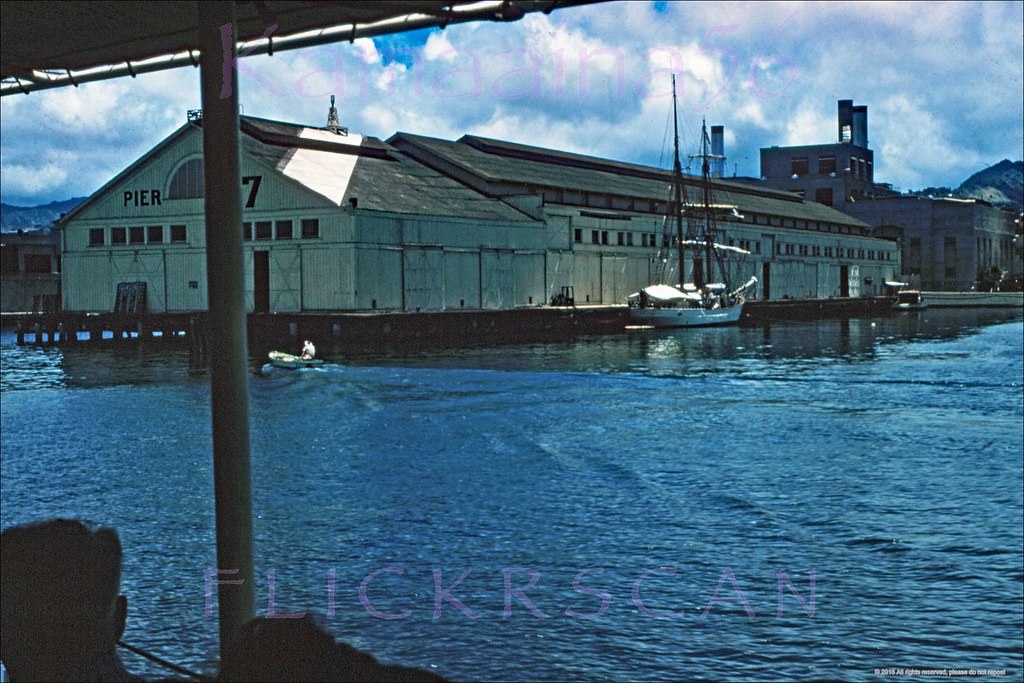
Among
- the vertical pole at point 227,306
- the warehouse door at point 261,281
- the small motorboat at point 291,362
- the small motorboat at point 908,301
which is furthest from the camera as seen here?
the small motorboat at point 908,301

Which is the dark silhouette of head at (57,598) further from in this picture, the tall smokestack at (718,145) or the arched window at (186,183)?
the tall smokestack at (718,145)

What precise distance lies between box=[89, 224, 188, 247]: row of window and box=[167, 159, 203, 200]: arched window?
7.42 ft

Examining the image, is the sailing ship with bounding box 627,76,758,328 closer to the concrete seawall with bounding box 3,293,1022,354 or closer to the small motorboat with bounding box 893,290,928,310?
the concrete seawall with bounding box 3,293,1022,354

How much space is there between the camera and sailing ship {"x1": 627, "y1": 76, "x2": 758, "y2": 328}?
102 m

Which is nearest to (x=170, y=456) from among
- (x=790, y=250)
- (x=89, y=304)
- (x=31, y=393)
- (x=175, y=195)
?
(x=31, y=393)

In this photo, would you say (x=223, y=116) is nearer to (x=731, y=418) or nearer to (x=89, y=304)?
(x=731, y=418)

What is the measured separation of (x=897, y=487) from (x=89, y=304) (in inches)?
2897

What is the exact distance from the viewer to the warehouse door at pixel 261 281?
75188 mm

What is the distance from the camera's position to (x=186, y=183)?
77625 mm

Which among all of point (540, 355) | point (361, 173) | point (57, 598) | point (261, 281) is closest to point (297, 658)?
point (57, 598)

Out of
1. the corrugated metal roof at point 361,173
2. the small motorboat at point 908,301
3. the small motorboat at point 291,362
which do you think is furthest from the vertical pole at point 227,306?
the small motorboat at point 908,301

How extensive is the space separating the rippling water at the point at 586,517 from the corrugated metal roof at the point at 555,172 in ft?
160

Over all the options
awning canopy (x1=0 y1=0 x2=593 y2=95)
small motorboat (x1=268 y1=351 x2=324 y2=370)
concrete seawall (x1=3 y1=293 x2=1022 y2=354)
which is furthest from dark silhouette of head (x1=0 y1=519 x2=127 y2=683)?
concrete seawall (x1=3 y1=293 x2=1022 y2=354)

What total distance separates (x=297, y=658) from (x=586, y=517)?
19431 millimetres
